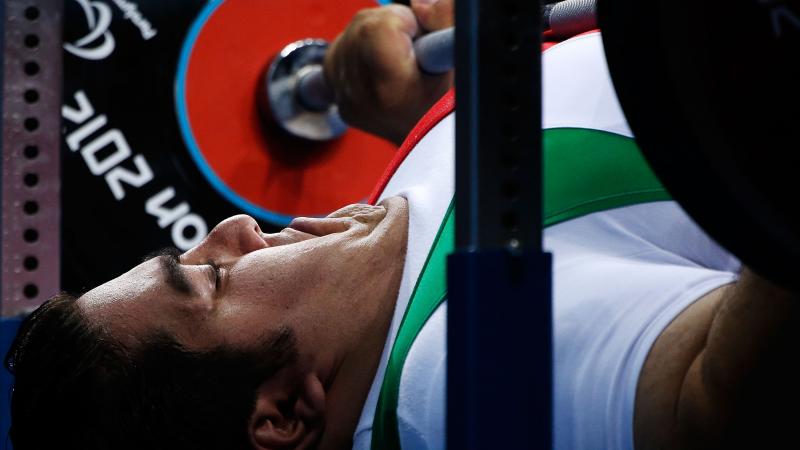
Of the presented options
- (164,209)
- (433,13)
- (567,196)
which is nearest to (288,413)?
(567,196)

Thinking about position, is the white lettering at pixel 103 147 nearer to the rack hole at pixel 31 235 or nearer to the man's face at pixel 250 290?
the rack hole at pixel 31 235

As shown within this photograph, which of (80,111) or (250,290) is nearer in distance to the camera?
(250,290)

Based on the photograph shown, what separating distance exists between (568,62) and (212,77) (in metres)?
0.98

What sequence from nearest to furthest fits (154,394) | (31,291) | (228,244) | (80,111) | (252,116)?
(154,394)
(228,244)
(31,291)
(80,111)
(252,116)

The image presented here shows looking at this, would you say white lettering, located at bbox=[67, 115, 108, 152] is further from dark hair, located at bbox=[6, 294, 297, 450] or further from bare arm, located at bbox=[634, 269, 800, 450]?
bare arm, located at bbox=[634, 269, 800, 450]

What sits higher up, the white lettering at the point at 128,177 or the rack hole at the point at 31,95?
the rack hole at the point at 31,95

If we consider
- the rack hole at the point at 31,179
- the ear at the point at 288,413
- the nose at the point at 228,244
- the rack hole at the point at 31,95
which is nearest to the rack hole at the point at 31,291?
the rack hole at the point at 31,179

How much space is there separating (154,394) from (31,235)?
0.46 metres

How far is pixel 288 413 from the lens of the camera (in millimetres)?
1042

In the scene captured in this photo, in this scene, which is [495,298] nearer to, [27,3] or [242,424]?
[242,424]

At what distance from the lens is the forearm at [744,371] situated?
65 cm

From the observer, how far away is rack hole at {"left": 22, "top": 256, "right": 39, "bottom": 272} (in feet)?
4.43

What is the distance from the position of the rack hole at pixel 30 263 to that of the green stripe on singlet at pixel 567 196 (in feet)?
1.87

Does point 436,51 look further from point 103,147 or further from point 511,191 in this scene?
point 511,191
